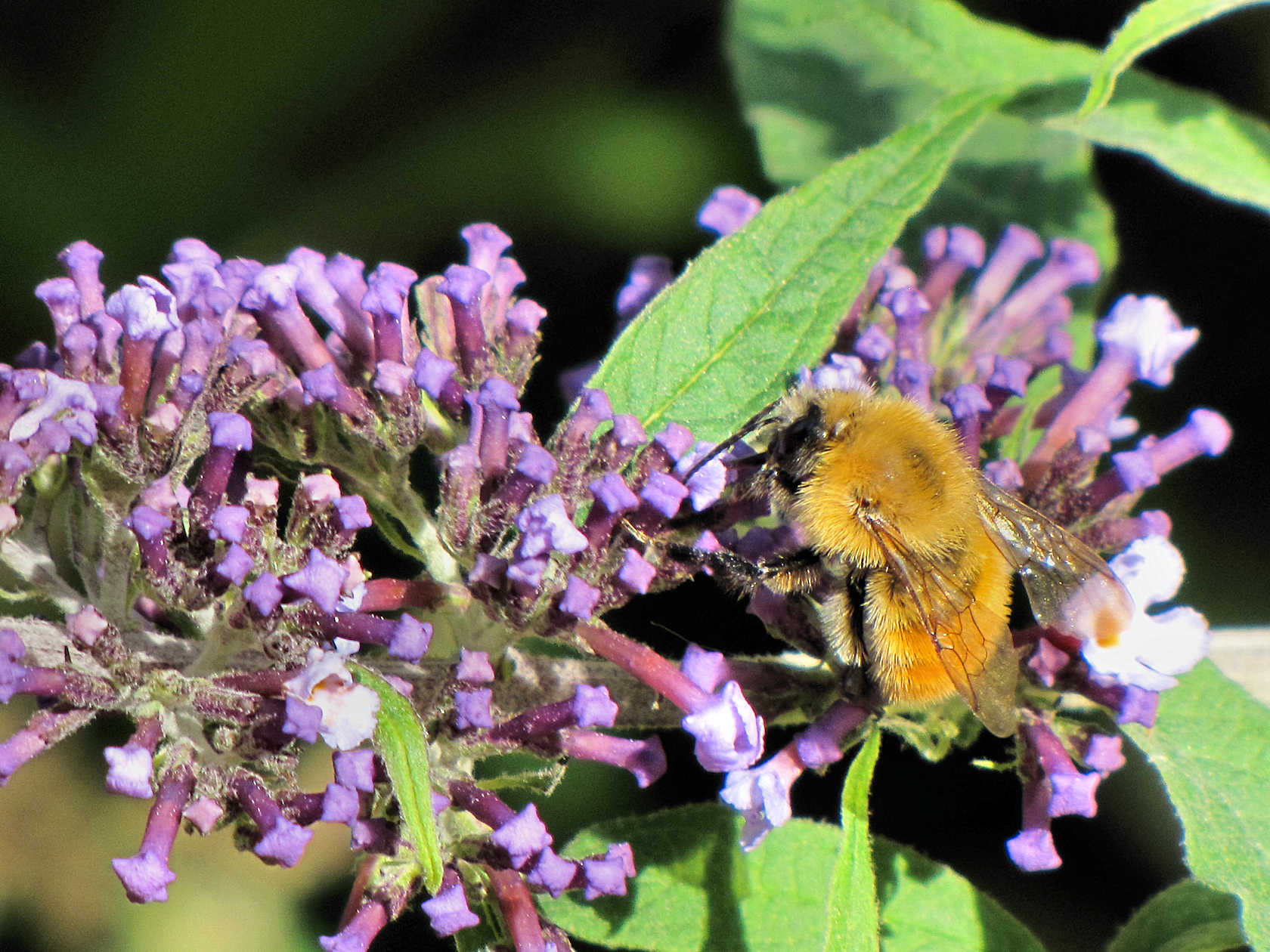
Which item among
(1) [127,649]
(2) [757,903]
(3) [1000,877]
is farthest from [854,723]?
(3) [1000,877]

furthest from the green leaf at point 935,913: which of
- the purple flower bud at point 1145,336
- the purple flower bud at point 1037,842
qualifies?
the purple flower bud at point 1145,336

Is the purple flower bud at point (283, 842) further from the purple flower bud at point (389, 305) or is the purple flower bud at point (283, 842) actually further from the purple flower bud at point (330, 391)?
the purple flower bud at point (389, 305)

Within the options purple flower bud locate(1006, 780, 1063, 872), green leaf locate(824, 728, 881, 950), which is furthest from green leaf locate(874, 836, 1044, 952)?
green leaf locate(824, 728, 881, 950)

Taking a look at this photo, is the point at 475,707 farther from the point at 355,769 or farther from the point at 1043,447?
the point at 1043,447

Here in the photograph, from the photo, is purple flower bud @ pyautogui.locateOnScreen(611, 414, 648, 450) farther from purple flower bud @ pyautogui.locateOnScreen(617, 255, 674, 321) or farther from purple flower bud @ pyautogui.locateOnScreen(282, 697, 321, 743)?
purple flower bud @ pyautogui.locateOnScreen(617, 255, 674, 321)

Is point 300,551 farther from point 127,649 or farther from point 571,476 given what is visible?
point 571,476

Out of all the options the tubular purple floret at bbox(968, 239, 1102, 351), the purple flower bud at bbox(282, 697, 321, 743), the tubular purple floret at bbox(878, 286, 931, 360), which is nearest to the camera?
the purple flower bud at bbox(282, 697, 321, 743)

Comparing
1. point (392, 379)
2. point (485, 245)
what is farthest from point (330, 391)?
point (485, 245)
